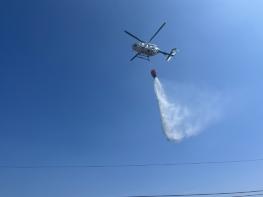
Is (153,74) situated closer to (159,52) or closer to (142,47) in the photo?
(142,47)

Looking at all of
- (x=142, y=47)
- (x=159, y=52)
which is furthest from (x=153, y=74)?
(x=159, y=52)

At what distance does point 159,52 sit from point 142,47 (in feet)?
21.9

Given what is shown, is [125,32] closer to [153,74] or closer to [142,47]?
[142,47]

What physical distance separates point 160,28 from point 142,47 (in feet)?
16.2

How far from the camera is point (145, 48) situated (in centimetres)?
7144

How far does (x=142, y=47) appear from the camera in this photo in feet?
233

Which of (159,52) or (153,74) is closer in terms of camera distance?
(153,74)

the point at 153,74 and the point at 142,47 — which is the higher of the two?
the point at 142,47

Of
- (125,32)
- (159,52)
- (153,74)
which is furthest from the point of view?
(159,52)

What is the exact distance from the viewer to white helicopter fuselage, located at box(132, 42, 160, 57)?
231ft

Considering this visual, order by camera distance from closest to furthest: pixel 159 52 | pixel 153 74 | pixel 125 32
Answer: pixel 153 74 < pixel 125 32 < pixel 159 52

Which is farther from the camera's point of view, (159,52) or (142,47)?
(159,52)

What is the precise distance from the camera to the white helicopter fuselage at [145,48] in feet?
231

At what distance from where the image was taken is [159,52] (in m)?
76.8
